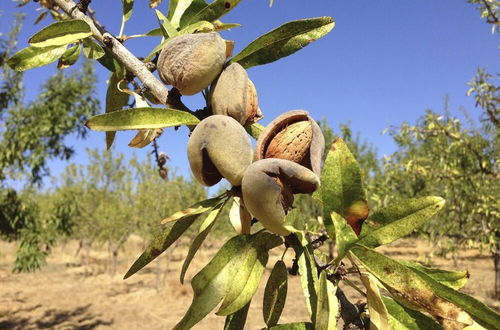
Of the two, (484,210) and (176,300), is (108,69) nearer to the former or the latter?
(484,210)

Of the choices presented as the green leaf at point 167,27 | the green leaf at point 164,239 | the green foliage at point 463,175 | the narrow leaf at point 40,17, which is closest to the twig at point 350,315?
the green leaf at point 164,239

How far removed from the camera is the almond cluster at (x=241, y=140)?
587 mm

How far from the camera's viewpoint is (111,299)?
1241 centimetres

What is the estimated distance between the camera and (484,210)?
620 centimetres

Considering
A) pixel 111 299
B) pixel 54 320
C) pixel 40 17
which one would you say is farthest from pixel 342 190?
pixel 111 299

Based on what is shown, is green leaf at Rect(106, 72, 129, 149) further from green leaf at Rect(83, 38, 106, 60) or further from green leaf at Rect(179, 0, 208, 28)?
green leaf at Rect(179, 0, 208, 28)

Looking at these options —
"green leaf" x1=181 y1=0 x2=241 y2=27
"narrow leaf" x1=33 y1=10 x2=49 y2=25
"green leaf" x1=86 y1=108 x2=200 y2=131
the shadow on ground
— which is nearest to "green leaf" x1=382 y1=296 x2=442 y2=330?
"green leaf" x1=86 y1=108 x2=200 y2=131

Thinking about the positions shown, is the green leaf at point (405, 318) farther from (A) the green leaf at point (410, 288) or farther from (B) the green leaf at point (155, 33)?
(B) the green leaf at point (155, 33)

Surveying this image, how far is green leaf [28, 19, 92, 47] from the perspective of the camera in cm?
77

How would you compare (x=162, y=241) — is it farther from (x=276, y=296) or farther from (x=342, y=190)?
(x=342, y=190)

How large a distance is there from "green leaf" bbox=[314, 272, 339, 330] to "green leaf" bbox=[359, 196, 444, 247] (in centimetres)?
12

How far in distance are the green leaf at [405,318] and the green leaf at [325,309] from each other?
0.33ft

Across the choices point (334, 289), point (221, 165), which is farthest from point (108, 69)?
point (334, 289)

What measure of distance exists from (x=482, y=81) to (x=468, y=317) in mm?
5818
